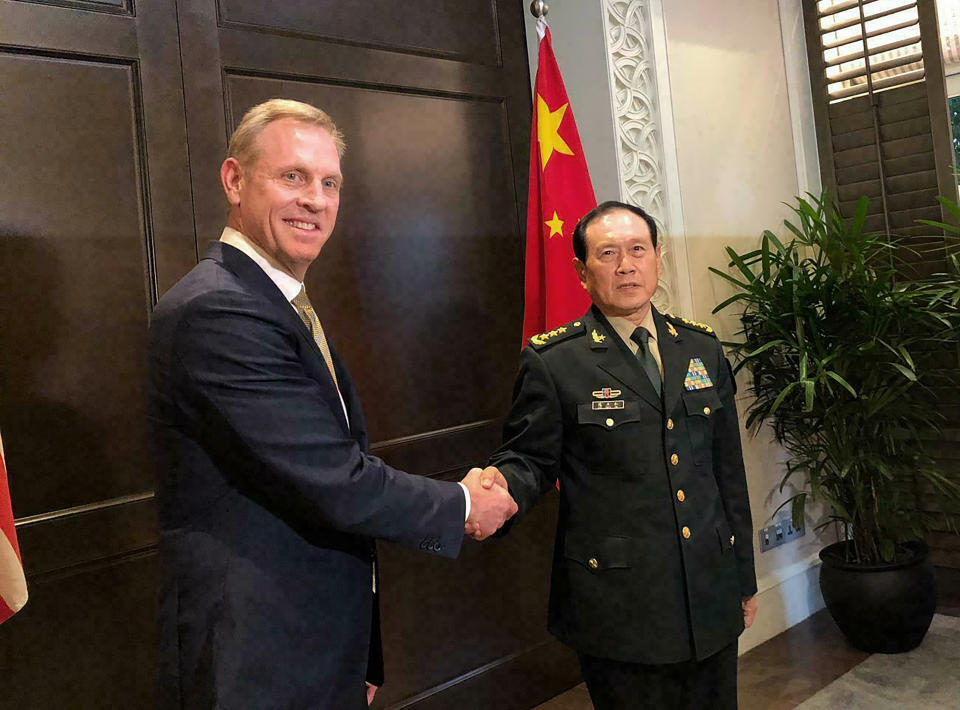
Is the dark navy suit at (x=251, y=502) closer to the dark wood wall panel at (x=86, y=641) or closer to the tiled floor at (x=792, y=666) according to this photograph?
the dark wood wall panel at (x=86, y=641)

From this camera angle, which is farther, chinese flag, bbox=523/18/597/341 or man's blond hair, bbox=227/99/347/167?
chinese flag, bbox=523/18/597/341

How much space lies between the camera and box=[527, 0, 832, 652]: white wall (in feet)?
9.58

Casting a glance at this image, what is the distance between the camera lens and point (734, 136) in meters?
3.24

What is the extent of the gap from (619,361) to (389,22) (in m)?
1.54

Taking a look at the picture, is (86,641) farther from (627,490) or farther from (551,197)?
(551,197)

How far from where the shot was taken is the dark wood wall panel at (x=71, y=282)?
1.87 meters

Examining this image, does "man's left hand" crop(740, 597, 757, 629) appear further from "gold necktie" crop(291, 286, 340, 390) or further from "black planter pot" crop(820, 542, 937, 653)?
"black planter pot" crop(820, 542, 937, 653)

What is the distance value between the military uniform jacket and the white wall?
1.29m

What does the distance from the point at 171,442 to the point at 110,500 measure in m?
0.85

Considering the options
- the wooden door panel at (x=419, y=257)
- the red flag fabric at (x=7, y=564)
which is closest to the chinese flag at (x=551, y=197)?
the wooden door panel at (x=419, y=257)

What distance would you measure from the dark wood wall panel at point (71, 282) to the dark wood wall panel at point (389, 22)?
1.58 feet

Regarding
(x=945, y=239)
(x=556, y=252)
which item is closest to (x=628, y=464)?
(x=556, y=252)

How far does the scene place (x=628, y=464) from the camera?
65.6 inches

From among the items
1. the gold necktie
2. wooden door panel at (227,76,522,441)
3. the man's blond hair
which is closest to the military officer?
the gold necktie
